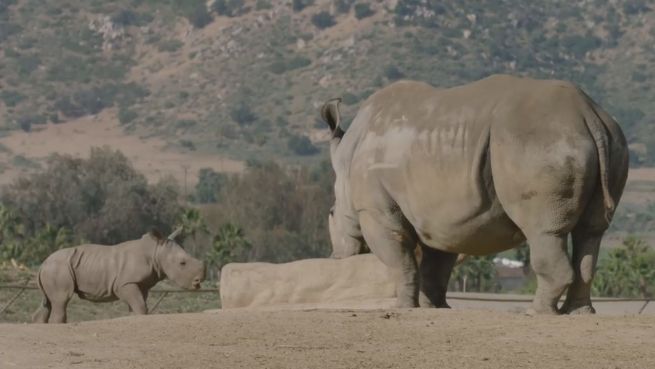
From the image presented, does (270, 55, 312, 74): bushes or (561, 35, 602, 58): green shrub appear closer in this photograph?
(270, 55, 312, 74): bushes

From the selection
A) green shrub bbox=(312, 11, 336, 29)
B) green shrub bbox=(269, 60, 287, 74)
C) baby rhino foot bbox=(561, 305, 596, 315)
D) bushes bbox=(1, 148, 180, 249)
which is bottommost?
green shrub bbox=(269, 60, 287, 74)

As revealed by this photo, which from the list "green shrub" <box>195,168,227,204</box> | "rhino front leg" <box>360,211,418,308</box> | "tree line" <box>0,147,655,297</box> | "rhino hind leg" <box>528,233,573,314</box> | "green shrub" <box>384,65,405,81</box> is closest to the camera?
"rhino hind leg" <box>528,233,573,314</box>

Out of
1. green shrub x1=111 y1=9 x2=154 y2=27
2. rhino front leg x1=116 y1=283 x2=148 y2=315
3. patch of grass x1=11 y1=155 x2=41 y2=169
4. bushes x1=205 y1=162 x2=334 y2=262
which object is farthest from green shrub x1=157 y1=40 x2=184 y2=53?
rhino front leg x1=116 y1=283 x2=148 y2=315

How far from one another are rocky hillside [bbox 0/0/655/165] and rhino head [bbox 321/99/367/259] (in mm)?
132308

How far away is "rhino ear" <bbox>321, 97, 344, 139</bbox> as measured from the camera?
1738cm

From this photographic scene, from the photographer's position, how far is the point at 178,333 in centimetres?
1294

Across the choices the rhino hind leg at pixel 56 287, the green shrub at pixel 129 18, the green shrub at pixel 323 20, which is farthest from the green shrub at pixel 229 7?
the rhino hind leg at pixel 56 287

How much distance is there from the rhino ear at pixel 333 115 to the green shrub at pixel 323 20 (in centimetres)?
16619

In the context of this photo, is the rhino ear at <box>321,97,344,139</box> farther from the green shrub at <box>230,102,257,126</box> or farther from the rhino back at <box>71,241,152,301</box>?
the green shrub at <box>230,102,257,126</box>

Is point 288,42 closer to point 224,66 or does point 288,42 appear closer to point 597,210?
point 224,66

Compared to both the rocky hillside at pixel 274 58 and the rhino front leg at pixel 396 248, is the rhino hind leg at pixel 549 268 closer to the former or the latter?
the rhino front leg at pixel 396 248

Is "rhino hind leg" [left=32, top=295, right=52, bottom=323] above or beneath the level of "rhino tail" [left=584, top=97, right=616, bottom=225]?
beneath

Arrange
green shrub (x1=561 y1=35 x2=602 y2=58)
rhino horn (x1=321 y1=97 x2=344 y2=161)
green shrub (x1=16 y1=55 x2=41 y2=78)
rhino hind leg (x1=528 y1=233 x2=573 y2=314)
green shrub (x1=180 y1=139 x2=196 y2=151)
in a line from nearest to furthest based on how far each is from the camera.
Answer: rhino hind leg (x1=528 y1=233 x2=573 y2=314)
rhino horn (x1=321 y1=97 x2=344 y2=161)
green shrub (x1=180 y1=139 x2=196 y2=151)
green shrub (x1=561 y1=35 x2=602 y2=58)
green shrub (x1=16 y1=55 x2=41 y2=78)

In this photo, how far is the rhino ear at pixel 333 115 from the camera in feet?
57.0
